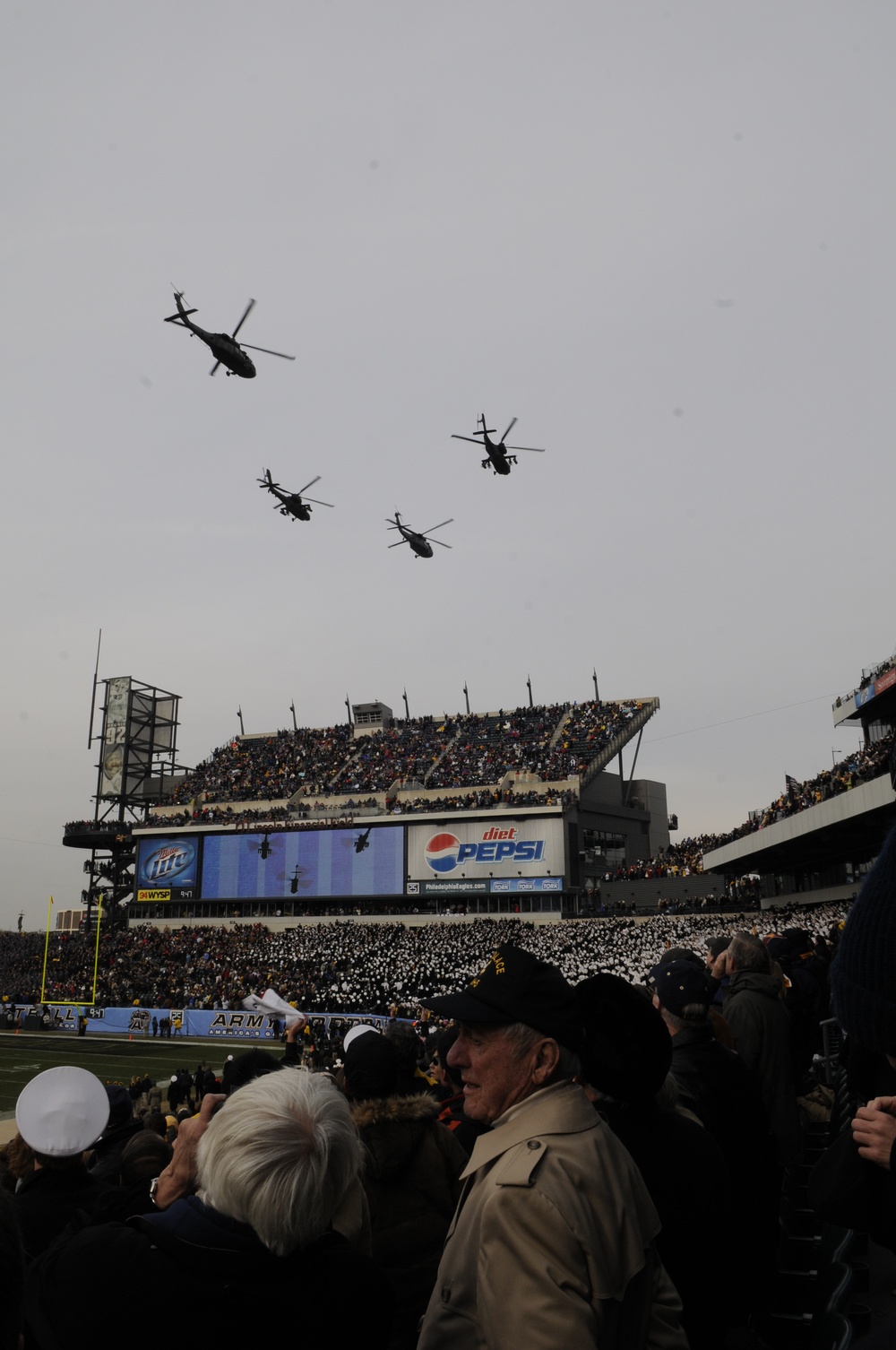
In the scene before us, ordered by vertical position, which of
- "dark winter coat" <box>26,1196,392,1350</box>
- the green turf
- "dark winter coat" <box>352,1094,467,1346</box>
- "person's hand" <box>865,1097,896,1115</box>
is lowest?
the green turf

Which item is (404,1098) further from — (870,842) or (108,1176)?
(870,842)

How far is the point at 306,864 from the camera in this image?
→ 62250mm

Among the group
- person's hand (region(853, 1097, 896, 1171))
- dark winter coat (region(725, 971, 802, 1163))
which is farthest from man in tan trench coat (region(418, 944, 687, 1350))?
dark winter coat (region(725, 971, 802, 1163))

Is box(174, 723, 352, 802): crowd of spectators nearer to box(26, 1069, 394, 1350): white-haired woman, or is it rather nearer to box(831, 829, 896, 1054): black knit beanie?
box(26, 1069, 394, 1350): white-haired woman

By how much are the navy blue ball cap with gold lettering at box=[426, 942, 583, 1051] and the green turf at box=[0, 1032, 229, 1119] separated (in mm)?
27283

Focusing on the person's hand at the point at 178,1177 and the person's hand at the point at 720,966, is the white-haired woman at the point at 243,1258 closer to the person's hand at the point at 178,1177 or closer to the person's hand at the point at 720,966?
the person's hand at the point at 178,1177

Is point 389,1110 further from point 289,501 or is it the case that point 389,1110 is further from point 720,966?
point 289,501

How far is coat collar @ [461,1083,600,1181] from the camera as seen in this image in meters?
2.54

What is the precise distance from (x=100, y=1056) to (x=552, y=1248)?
120 feet

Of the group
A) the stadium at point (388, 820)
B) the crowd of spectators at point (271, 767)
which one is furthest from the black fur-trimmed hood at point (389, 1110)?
the crowd of spectators at point (271, 767)

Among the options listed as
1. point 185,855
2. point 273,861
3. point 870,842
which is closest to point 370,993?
point 870,842

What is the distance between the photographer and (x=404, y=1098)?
4395 mm

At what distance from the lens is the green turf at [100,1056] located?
30062 millimetres

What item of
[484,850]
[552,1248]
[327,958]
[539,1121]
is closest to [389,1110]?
[539,1121]
